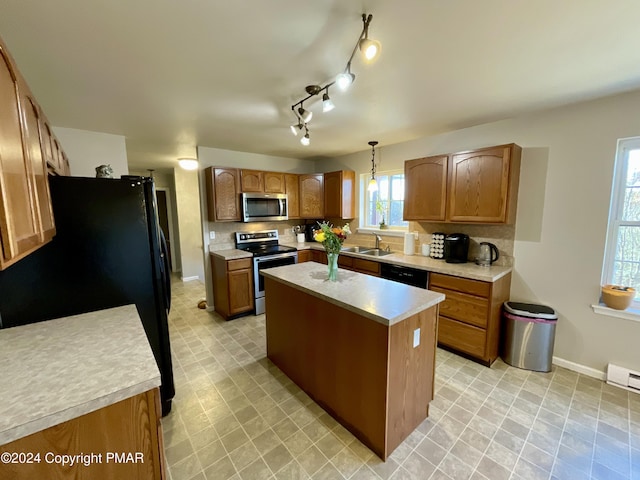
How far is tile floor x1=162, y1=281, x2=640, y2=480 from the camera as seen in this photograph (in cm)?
157

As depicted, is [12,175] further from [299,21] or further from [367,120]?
[367,120]

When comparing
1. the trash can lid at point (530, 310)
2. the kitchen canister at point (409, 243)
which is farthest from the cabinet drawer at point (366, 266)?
the trash can lid at point (530, 310)

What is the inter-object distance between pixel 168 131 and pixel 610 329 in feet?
16.0

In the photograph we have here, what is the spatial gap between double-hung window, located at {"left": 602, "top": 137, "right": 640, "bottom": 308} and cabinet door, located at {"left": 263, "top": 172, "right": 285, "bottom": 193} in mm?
3834

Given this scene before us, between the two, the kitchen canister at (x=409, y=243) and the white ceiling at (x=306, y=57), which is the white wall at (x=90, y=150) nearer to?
the white ceiling at (x=306, y=57)

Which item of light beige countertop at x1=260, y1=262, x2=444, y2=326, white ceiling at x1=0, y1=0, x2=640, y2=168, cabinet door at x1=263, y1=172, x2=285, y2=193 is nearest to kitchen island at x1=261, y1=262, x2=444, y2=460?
light beige countertop at x1=260, y1=262, x2=444, y2=326

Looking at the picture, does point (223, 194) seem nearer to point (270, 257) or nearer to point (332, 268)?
point (270, 257)

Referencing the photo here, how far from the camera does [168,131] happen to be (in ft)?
10.0

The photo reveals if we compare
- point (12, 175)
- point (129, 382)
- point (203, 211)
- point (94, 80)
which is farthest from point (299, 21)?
point (203, 211)

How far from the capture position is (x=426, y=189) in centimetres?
318

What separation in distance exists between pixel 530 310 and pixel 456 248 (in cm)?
92

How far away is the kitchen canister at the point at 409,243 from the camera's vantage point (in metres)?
3.52

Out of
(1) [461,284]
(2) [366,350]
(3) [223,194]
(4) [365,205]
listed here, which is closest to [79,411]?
(2) [366,350]

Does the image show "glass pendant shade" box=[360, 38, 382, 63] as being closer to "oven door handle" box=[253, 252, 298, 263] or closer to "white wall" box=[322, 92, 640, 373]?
"white wall" box=[322, 92, 640, 373]
